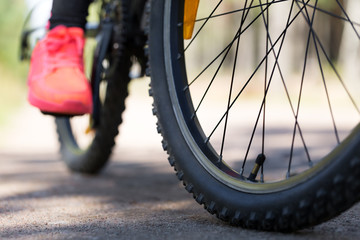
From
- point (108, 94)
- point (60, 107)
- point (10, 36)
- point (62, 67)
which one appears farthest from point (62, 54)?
point (10, 36)

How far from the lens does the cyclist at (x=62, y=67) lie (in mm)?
1840

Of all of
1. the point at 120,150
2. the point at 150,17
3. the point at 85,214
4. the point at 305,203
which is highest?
the point at 150,17

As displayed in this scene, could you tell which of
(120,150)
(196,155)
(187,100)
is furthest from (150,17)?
(120,150)

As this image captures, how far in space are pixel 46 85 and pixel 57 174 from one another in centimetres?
123

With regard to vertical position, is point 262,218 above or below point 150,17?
below

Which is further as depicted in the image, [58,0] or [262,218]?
[58,0]

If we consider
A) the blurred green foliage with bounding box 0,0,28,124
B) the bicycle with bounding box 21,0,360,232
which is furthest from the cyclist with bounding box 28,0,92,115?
the blurred green foliage with bounding box 0,0,28,124

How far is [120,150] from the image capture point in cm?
452

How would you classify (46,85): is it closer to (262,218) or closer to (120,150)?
(262,218)

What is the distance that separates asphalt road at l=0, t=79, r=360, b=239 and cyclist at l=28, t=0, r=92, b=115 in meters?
0.32

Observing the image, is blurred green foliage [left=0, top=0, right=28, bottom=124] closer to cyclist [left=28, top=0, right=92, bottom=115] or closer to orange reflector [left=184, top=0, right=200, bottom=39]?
cyclist [left=28, top=0, right=92, bottom=115]

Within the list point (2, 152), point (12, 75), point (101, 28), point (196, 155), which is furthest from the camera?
point (12, 75)

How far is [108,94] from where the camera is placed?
2494mm

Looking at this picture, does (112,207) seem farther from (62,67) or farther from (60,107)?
(62,67)
